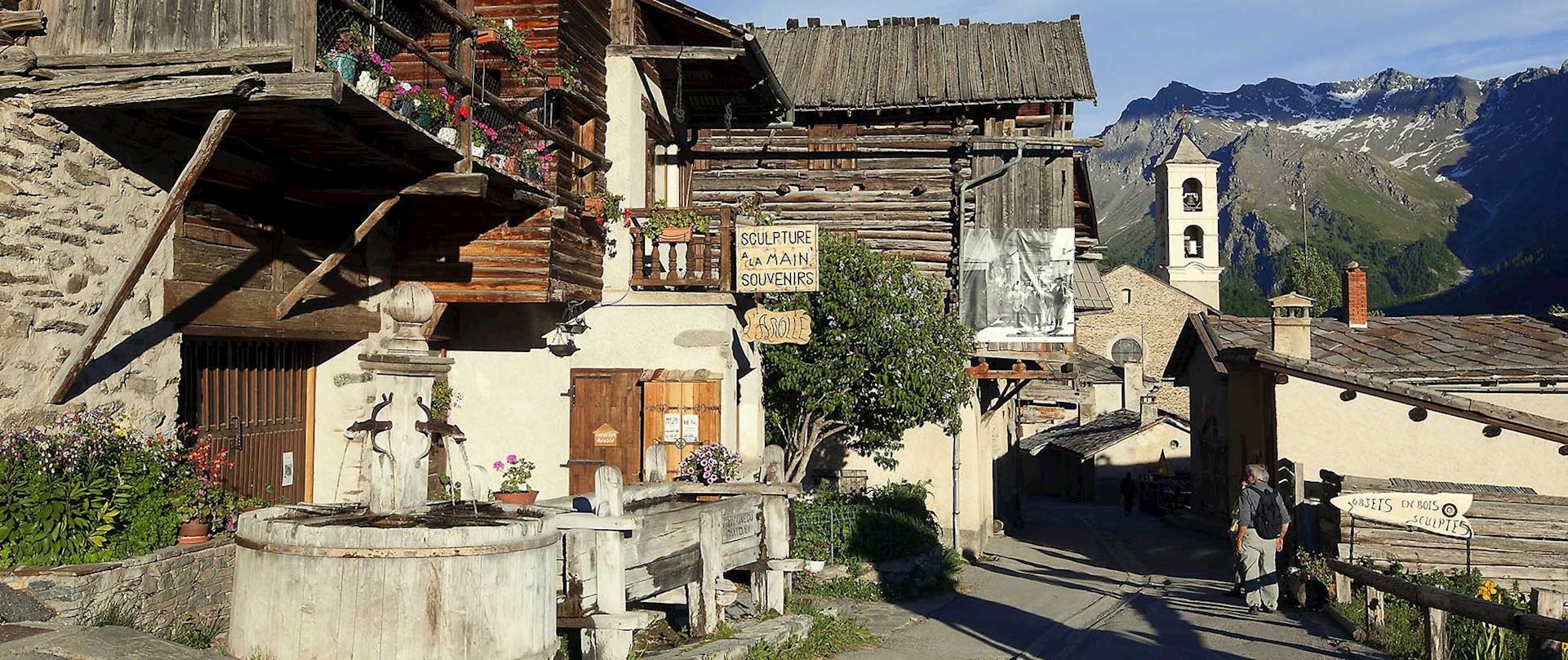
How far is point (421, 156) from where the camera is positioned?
10586 millimetres

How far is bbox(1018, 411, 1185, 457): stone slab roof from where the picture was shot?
145 ft

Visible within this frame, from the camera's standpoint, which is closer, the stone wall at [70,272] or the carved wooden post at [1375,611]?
the stone wall at [70,272]

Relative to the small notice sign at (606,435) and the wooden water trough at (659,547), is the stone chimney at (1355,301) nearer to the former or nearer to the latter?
the small notice sign at (606,435)

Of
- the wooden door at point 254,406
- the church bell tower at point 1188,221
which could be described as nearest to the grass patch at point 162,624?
A: the wooden door at point 254,406

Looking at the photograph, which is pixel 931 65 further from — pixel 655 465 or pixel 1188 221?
pixel 1188 221

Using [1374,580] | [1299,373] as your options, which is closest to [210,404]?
[1374,580]

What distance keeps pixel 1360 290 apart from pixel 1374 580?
47.8 feet

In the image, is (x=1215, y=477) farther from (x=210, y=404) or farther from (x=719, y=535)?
(x=210, y=404)

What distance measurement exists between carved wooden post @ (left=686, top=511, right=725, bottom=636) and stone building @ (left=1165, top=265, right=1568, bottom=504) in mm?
12230

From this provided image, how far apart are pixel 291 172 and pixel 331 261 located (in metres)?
0.88

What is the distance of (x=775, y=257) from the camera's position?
14.2 m

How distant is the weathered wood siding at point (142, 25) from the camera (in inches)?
336

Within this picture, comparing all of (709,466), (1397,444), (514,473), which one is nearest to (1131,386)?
(1397,444)

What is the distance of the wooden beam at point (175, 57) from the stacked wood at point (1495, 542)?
1170 centimetres
